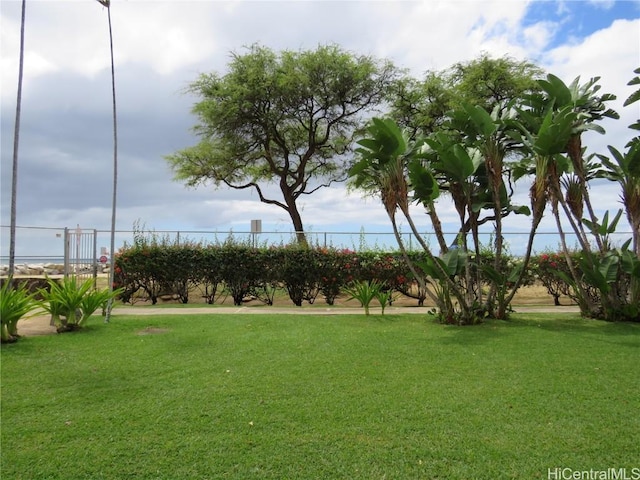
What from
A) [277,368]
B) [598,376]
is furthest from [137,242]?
[598,376]

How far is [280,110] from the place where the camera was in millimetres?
21453

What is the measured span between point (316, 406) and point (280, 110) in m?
19.4

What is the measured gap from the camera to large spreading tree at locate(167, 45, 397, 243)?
67.3 ft

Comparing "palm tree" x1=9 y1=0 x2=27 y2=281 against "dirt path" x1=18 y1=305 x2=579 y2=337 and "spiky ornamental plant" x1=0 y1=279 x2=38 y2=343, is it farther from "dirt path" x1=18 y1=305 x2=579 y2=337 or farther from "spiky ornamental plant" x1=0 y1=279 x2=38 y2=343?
"dirt path" x1=18 y1=305 x2=579 y2=337

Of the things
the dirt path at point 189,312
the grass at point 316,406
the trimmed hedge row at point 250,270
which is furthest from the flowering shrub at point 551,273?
the grass at point 316,406

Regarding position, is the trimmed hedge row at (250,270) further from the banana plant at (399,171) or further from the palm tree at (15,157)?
the palm tree at (15,157)

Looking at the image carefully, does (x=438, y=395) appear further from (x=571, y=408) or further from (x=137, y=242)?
(x=137, y=242)

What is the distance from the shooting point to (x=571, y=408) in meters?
3.83

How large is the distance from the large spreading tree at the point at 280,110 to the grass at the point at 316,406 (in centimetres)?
1379

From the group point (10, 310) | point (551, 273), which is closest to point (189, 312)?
point (10, 310)

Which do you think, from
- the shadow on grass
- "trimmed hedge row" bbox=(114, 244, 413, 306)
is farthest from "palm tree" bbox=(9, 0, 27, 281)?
the shadow on grass

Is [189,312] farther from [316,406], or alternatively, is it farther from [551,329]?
[551,329]

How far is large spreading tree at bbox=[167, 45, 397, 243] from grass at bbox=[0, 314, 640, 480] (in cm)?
1379

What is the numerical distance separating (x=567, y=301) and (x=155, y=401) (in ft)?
40.0
